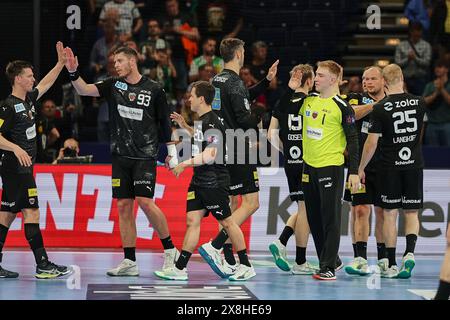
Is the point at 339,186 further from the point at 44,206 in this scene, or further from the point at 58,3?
the point at 58,3

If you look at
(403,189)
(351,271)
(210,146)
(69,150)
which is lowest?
(351,271)

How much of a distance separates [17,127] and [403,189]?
417cm

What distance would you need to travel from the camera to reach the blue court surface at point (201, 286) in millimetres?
8914

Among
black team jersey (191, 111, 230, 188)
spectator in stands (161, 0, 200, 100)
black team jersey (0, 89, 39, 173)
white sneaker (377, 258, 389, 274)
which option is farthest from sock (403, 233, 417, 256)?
spectator in stands (161, 0, 200, 100)

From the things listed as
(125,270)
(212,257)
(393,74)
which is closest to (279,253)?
(212,257)

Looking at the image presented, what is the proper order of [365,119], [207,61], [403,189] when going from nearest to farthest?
1. [403,189]
2. [365,119]
3. [207,61]

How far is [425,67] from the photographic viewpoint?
16.8m

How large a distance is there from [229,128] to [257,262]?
2.15m

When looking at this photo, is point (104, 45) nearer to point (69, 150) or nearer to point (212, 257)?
point (69, 150)

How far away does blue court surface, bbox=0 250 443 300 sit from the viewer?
29.2ft

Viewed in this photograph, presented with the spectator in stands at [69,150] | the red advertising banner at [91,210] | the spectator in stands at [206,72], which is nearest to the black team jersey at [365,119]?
the red advertising banner at [91,210]

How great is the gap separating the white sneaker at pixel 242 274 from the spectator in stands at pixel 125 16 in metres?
7.61

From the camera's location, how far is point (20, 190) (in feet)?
33.0

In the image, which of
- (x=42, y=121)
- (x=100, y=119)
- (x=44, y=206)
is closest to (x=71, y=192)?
(x=44, y=206)
